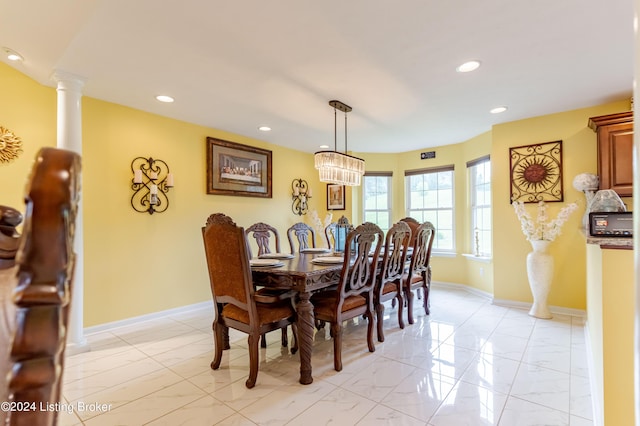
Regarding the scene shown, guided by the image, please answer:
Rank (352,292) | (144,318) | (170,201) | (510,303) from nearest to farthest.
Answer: (352,292)
(144,318)
(170,201)
(510,303)

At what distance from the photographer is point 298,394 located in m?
2.06

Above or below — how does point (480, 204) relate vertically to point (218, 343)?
above

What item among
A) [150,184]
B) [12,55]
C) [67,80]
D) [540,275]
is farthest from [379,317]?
[12,55]

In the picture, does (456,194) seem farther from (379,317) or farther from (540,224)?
(379,317)

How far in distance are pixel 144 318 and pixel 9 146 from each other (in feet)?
6.98

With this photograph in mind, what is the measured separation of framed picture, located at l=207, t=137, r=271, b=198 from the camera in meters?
4.24

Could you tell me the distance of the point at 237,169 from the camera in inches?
180

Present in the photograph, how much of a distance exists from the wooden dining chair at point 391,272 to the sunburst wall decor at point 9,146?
339 centimetres

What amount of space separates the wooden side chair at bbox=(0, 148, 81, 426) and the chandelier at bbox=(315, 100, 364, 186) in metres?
2.88

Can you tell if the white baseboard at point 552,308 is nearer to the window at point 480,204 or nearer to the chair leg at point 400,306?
the window at point 480,204

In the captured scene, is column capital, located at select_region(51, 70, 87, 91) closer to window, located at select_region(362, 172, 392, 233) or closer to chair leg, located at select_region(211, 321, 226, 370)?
chair leg, located at select_region(211, 321, 226, 370)

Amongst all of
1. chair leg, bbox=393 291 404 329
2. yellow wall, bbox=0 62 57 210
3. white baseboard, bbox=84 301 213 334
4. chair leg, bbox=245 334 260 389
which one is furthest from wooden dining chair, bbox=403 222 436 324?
yellow wall, bbox=0 62 57 210

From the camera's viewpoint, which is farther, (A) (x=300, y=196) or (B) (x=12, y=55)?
(A) (x=300, y=196)

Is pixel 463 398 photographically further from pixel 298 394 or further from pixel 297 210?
pixel 297 210
